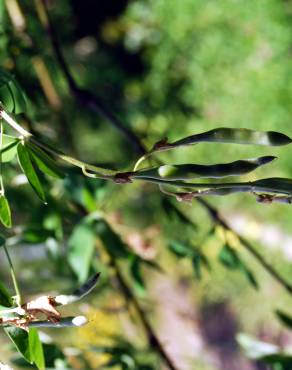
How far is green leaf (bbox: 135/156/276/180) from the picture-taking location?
0.28 meters

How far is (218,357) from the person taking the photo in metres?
2.42

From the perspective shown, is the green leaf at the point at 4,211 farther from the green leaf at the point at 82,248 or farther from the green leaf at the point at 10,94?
the green leaf at the point at 82,248

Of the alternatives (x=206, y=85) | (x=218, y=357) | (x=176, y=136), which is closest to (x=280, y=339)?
(x=218, y=357)

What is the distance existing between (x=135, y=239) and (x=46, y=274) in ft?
0.62

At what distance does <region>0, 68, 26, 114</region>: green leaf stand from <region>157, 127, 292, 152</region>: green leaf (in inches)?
6.8

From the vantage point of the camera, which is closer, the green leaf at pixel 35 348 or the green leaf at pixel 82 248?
the green leaf at pixel 35 348

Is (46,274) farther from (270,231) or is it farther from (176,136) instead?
(270,231)

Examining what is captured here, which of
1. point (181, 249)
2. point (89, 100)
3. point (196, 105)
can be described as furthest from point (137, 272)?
point (196, 105)

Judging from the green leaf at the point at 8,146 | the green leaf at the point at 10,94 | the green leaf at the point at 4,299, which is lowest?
the green leaf at the point at 4,299

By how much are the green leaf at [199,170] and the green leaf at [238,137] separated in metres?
0.01

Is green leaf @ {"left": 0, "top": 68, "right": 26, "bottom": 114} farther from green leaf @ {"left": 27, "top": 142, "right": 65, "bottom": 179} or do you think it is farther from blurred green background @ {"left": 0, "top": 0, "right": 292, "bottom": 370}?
blurred green background @ {"left": 0, "top": 0, "right": 292, "bottom": 370}

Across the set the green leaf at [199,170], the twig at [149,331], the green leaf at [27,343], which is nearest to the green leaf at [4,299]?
the green leaf at [27,343]

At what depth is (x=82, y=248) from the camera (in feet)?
2.11

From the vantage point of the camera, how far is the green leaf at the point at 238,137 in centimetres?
29
